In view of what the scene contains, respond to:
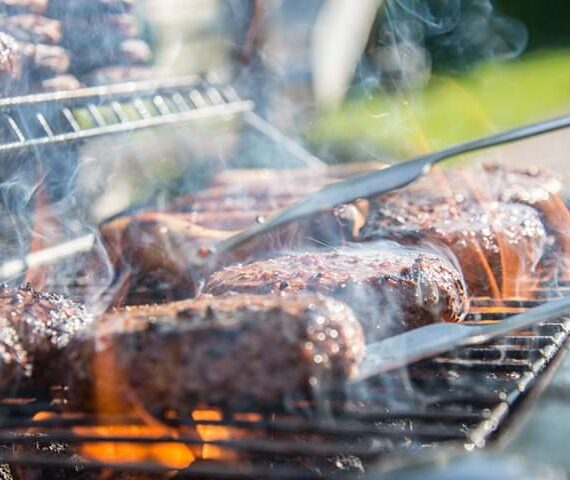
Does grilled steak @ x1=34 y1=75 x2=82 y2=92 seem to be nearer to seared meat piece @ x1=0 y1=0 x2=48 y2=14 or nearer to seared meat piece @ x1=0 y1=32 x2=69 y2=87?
seared meat piece @ x1=0 y1=32 x2=69 y2=87

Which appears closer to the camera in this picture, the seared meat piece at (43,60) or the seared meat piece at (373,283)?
the seared meat piece at (373,283)

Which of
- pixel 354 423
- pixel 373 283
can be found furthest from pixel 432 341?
pixel 373 283

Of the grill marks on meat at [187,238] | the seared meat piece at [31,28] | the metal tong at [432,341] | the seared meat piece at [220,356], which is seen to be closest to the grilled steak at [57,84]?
the seared meat piece at [31,28]

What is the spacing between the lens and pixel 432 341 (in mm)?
1790

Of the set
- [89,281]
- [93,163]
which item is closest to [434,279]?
[89,281]

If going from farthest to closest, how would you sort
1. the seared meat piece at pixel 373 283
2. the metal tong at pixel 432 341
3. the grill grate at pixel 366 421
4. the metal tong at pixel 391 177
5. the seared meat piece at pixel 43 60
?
the seared meat piece at pixel 43 60
the metal tong at pixel 391 177
the seared meat piece at pixel 373 283
the metal tong at pixel 432 341
the grill grate at pixel 366 421

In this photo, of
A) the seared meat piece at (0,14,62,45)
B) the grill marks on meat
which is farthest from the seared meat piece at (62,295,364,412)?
the seared meat piece at (0,14,62,45)

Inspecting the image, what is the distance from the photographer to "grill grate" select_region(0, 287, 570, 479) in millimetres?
1579

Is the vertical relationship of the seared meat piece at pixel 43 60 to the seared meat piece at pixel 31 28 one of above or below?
below

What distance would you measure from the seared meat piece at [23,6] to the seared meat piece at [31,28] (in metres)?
0.02

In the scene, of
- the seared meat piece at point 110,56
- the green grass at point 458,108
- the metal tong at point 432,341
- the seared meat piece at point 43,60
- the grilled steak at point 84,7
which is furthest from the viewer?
the green grass at point 458,108

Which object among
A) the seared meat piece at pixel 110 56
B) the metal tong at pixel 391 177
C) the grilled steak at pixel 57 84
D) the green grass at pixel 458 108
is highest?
the metal tong at pixel 391 177

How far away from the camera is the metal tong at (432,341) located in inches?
68.4

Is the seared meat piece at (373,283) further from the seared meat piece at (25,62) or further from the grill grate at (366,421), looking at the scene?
the seared meat piece at (25,62)
